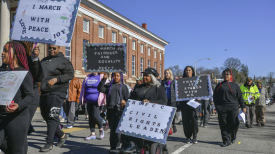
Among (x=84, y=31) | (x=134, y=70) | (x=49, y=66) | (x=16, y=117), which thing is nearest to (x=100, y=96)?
(x=49, y=66)

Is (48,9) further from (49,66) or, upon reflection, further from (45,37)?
(49,66)

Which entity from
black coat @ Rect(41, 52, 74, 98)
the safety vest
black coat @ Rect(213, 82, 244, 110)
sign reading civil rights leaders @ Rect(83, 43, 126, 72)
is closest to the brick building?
the safety vest

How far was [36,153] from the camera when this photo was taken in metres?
5.31

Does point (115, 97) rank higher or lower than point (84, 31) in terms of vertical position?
lower

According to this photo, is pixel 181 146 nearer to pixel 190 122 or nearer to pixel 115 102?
pixel 190 122

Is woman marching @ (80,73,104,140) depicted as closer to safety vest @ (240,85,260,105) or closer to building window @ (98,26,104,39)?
safety vest @ (240,85,260,105)

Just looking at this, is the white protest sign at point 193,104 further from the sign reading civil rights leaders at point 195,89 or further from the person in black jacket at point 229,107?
the person in black jacket at point 229,107

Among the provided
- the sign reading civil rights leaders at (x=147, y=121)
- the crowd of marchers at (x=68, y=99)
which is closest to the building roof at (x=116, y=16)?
the crowd of marchers at (x=68, y=99)

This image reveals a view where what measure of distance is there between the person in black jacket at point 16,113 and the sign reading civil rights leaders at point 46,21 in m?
1.17

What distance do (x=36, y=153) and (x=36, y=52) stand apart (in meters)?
2.08

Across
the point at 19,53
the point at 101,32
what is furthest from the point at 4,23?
the point at 19,53

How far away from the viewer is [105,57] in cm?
652

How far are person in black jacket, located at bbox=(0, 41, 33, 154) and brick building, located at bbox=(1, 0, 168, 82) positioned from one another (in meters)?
23.6

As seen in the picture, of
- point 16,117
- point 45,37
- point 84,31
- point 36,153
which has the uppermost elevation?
point 84,31
